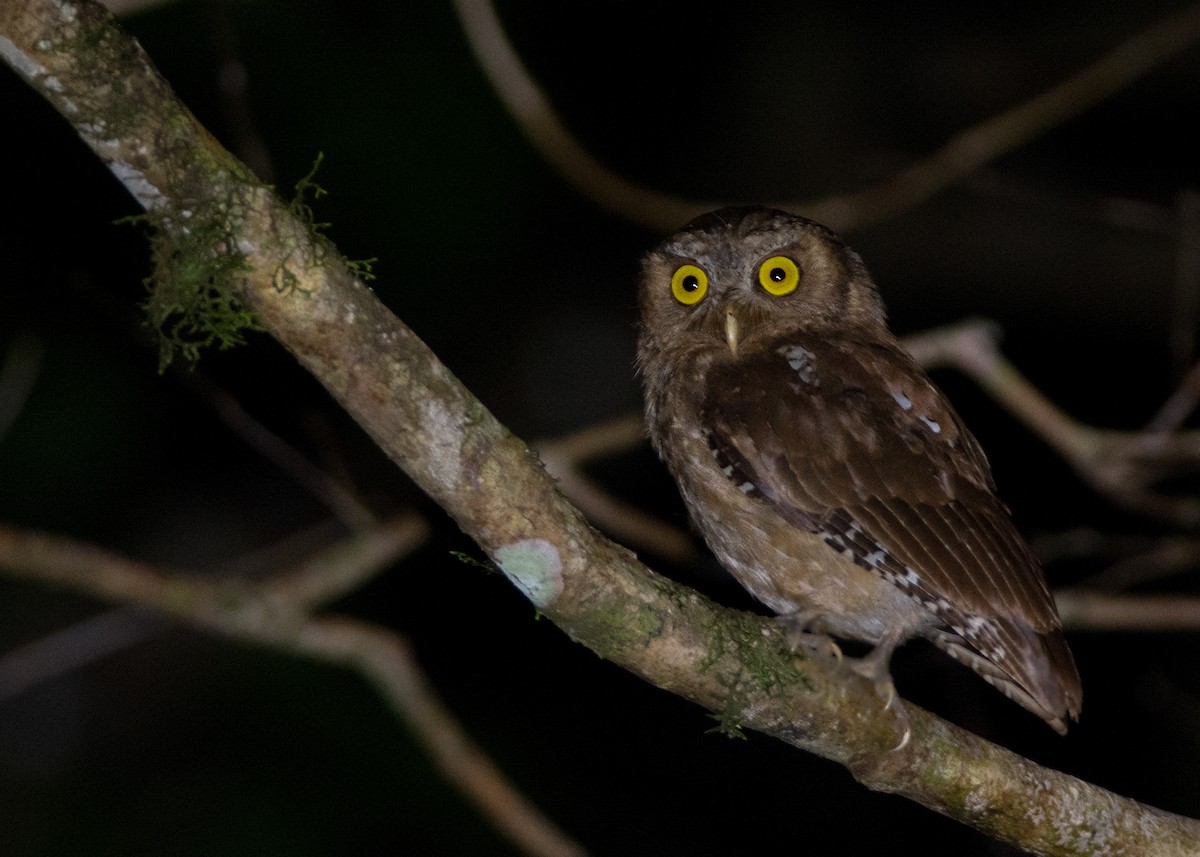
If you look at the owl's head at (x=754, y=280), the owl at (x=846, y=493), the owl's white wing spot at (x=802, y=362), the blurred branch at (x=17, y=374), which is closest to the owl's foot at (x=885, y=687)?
the owl at (x=846, y=493)

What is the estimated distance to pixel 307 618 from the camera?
4.92 meters

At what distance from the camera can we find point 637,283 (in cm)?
448

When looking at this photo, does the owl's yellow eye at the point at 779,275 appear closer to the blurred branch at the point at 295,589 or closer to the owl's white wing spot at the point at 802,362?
the owl's white wing spot at the point at 802,362

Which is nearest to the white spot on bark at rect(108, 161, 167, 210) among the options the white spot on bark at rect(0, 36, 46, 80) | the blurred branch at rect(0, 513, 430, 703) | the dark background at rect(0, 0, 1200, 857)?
the white spot on bark at rect(0, 36, 46, 80)

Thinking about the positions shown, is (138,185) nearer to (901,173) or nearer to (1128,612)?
(1128,612)

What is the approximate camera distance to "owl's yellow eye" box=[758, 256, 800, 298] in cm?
409

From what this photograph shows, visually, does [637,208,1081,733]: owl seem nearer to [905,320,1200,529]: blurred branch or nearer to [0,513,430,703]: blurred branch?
[905,320,1200,529]: blurred branch

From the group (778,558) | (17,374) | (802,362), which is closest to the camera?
(778,558)

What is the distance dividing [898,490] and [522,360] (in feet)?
14.9

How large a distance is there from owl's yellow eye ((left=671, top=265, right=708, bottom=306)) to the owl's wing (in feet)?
1.49

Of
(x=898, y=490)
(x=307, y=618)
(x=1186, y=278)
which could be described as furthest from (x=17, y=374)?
(x=1186, y=278)

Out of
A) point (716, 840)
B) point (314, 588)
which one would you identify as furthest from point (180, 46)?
point (716, 840)

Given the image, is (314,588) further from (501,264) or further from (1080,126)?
(1080,126)

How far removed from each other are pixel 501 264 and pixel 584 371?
3.20ft
